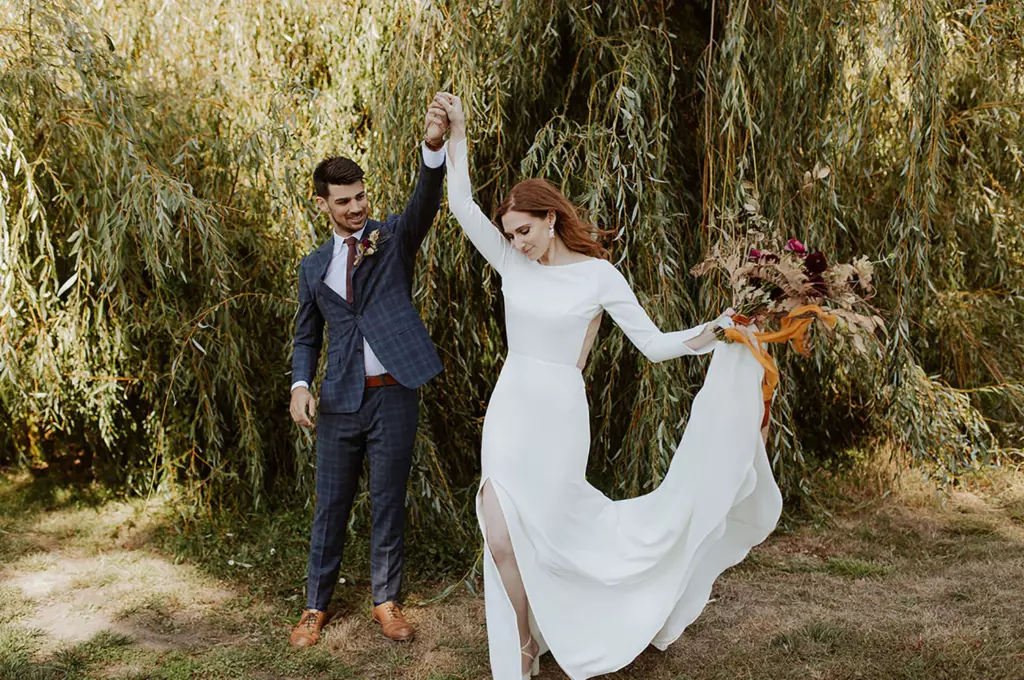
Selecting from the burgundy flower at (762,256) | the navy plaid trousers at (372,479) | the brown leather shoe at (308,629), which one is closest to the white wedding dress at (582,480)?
the burgundy flower at (762,256)

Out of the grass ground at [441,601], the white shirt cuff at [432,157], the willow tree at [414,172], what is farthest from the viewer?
the willow tree at [414,172]

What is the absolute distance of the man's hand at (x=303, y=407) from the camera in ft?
10.7

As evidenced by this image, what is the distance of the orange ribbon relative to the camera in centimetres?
273

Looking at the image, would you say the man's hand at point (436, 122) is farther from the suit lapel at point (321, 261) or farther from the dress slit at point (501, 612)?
the dress slit at point (501, 612)

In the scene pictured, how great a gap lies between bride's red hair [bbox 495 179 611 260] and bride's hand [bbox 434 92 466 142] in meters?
0.28

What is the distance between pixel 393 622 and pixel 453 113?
1.97m

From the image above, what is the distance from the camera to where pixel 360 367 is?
3.32m

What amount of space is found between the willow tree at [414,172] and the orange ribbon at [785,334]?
0.75 m

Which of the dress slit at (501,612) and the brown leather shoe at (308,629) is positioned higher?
the dress slit at (501,612)

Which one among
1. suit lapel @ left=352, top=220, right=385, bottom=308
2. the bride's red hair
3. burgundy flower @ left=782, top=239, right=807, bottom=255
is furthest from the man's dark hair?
burgundy flower @ left=782, top=239, right=807, bottom=255

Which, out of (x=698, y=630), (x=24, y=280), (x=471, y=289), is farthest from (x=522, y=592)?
(x=24, y=280)

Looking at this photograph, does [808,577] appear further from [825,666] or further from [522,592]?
[522,592]

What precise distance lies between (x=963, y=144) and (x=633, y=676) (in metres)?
3.49

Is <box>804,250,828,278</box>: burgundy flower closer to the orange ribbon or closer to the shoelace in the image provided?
the orange ribbon
